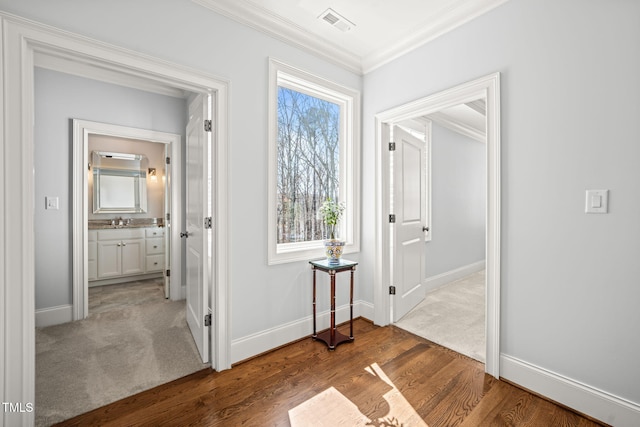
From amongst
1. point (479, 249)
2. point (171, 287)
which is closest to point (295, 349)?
point (171, 287)

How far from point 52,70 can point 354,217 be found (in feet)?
11.1

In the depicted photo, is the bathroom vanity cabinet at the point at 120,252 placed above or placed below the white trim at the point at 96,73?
below

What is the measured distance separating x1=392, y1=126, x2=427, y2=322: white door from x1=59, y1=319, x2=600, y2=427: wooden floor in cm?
80

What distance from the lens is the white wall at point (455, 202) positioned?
429 centimetres

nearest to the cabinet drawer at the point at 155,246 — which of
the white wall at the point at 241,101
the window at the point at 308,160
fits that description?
the window at the point at 308,160

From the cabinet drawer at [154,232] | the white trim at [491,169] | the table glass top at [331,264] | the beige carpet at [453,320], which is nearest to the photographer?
the white trim at [491,169]

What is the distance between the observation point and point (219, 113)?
2.14 m

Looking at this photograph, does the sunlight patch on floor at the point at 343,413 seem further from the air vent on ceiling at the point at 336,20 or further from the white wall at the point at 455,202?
the air vent on ceiling at the point at 336,20

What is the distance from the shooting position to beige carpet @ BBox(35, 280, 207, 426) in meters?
1.86

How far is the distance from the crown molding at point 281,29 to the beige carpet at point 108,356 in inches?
103

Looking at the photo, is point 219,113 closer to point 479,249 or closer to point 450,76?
point 450,76

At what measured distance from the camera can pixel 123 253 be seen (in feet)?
14.9

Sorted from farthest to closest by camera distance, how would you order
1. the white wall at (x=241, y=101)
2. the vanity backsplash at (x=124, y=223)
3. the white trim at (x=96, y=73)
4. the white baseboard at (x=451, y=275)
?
the vanity backsplash at (x=124, y=223) < the white baseboard at (x=451, y=275) < the white trim at (x=96, y=73) < the white wall at (x=241, y=101)

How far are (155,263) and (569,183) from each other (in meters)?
5.28
